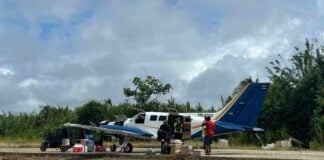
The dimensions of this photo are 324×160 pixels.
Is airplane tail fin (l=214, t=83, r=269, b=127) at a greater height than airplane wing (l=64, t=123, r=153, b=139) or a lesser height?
greater

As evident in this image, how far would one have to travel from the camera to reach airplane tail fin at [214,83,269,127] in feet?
110

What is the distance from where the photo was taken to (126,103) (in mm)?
A: 55375

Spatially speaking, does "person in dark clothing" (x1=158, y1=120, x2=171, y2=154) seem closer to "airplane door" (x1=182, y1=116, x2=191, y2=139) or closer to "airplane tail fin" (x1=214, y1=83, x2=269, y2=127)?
"airplane door" (x1=182, y1=116, x2=191, y2=139)

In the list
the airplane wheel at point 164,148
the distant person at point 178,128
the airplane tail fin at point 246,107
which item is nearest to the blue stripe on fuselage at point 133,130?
the airplane tail fin at point 246,107

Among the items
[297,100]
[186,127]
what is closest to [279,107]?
[297,100]

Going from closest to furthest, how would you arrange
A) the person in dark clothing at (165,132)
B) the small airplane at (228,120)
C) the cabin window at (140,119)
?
the person in dark clothing at (165,132), the small airplane at (228,120), the cabin window at (140,119)

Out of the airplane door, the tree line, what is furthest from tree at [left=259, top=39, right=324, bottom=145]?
the airplane door

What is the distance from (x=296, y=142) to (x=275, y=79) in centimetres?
763

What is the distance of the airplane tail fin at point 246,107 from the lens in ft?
110

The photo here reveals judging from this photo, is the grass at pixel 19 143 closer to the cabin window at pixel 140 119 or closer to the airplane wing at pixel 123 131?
the airplane wing at pixel 123 131

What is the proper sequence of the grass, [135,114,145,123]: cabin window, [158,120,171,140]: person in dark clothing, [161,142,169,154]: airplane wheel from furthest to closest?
the grass < [135,114,145,123]: cabin window < [158,120,171,140]: person in dark clothing < [161,142,169,154]: airplane wheel

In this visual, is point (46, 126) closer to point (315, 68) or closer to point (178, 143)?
point (315, 68)

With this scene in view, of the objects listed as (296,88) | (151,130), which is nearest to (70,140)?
(151,130)

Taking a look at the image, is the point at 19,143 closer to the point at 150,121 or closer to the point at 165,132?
the point at 150,121
